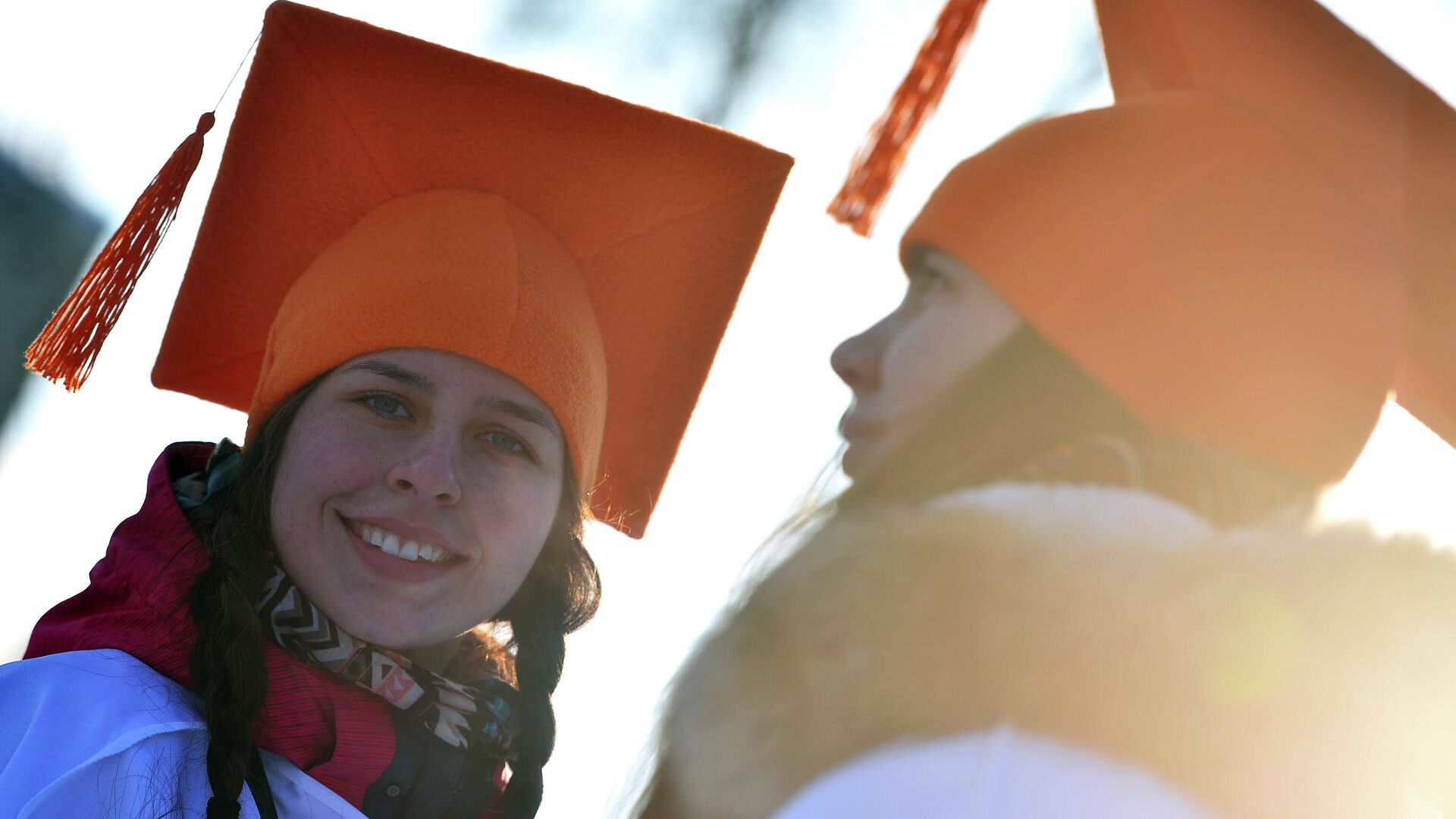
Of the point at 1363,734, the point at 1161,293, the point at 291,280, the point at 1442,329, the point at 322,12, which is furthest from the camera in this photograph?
the point at 291,280

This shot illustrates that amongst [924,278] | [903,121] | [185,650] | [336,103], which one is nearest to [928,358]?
[924,278]

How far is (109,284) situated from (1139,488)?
5.73 ft

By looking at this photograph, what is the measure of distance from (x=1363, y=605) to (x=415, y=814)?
1.32 metres

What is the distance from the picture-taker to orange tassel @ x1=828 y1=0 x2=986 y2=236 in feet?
5.05

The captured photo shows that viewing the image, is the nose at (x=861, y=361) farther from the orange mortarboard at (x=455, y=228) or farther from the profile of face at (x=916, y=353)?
the orange mortarboard at (x=455, y=228)

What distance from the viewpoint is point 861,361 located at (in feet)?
4.13

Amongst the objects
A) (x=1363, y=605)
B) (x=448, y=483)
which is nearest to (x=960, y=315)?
(x=1363, y=605)

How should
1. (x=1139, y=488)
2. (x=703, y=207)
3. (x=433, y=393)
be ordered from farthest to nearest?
1. (x=703, y=207)
2. (x=433, y=393)
3. (x=1139, y=488)

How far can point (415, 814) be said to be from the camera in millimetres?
1705

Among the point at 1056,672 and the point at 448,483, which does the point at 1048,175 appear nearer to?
the point at 1056,672

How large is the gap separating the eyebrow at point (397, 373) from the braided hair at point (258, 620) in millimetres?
114

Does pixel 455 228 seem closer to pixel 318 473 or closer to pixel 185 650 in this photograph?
pixel 318 473

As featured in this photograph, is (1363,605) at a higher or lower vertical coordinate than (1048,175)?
→ lower

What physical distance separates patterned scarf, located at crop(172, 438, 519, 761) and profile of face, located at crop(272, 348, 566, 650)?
28mm
